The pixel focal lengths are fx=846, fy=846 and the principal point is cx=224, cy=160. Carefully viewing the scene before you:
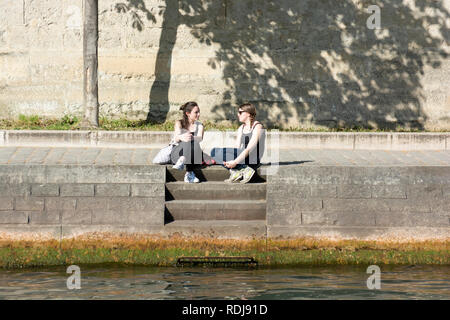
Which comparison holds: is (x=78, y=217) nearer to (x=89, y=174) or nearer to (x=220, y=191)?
(x=89, y=174)

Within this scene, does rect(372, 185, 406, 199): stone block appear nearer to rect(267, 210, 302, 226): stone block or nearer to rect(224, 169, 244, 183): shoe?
rect(267, 210, 302, 226): stone block

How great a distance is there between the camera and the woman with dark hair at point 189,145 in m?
11.8

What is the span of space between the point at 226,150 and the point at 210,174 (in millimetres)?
434

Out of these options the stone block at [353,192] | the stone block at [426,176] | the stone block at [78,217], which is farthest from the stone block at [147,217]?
the stone block at [426,176]

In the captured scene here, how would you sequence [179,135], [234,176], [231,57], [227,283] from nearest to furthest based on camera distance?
1. [227,283]
2. [234,176]
3. [179,135]
4. [231,57]

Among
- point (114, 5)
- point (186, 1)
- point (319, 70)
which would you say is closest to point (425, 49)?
point (319, 70)

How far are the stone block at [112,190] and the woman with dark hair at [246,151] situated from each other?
1448 millimetres

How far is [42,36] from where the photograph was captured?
53.0ft

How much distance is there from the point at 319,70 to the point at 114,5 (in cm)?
412

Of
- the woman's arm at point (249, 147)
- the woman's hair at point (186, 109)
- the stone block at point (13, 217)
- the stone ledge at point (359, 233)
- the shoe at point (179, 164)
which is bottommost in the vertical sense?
the stone ledge at point (359, 233)

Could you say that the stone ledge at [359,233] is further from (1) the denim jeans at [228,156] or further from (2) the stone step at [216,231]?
(1) the denim jeans at [228,156]

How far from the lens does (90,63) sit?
1517 centimetres

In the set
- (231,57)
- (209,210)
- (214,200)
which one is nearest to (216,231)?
(209,210)

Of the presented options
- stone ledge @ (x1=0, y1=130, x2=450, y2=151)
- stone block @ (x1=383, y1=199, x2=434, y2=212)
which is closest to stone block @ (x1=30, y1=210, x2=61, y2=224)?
stone ledge @ (x1=0, y1=130, x2=450, y2=151)
